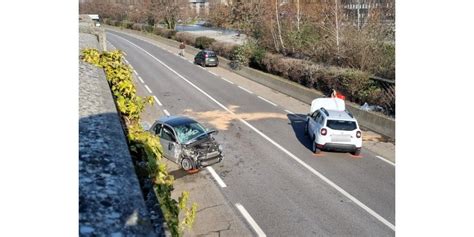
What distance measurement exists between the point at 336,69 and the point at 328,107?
6951mm

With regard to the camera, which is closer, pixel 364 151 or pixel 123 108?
pixel 123 108

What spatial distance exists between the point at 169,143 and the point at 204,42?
33088mm

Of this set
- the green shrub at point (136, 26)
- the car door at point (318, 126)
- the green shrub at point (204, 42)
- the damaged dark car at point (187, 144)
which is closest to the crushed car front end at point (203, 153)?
the damaged dark car at point (187, 144)

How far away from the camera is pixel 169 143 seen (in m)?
14.1

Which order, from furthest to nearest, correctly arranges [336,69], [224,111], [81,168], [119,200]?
[336,69] → [224,111] → [81,168] → [119,200]

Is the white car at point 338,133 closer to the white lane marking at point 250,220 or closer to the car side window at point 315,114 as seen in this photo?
the car side window at point 315,114

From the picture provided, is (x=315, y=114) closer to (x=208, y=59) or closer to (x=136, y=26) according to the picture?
(x=208, y=59)

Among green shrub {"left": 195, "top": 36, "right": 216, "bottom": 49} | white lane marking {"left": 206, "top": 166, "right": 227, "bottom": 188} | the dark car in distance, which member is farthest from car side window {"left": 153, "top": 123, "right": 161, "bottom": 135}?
green shrub {"left": 195, "top": 36, "right": 216, "bottom": 49}

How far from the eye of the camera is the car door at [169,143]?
13.9 m

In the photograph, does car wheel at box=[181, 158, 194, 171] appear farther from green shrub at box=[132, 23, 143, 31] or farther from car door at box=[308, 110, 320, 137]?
green shrub at box=[132, 23, 143, 31]

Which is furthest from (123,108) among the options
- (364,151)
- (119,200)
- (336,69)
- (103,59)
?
(336,69)

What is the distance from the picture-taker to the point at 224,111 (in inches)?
877

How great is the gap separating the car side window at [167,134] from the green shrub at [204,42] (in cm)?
3076
